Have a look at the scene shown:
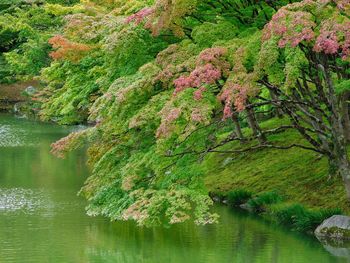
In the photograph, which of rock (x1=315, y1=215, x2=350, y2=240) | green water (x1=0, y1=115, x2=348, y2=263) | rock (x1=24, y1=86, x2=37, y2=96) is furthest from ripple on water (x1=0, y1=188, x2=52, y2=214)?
rock (x1=24, y1=86, x2=37, y2=96)

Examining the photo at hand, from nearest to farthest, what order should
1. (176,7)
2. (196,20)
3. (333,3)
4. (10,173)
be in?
(333,3), (176,7), (196,20), (10,173)

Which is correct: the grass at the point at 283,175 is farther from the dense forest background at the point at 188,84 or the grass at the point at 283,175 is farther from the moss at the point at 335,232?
the moss at the point at 335,232

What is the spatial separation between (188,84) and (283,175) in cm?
773

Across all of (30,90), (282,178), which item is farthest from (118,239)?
(30,90)

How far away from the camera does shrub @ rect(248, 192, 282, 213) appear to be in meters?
20.5

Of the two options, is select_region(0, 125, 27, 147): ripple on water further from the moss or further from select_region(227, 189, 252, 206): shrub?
the moss

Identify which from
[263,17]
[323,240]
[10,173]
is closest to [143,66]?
[263,17]

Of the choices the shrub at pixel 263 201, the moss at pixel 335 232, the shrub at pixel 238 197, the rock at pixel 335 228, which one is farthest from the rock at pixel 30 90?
the moss at pixel 335 232

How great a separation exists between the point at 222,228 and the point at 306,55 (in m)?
5.43

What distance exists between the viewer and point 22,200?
2270 centimetres

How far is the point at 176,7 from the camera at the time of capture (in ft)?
53.2

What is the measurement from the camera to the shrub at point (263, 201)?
67.2ft

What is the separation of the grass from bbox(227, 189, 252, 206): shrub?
23cm

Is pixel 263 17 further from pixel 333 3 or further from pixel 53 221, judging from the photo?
pixel 53 221
